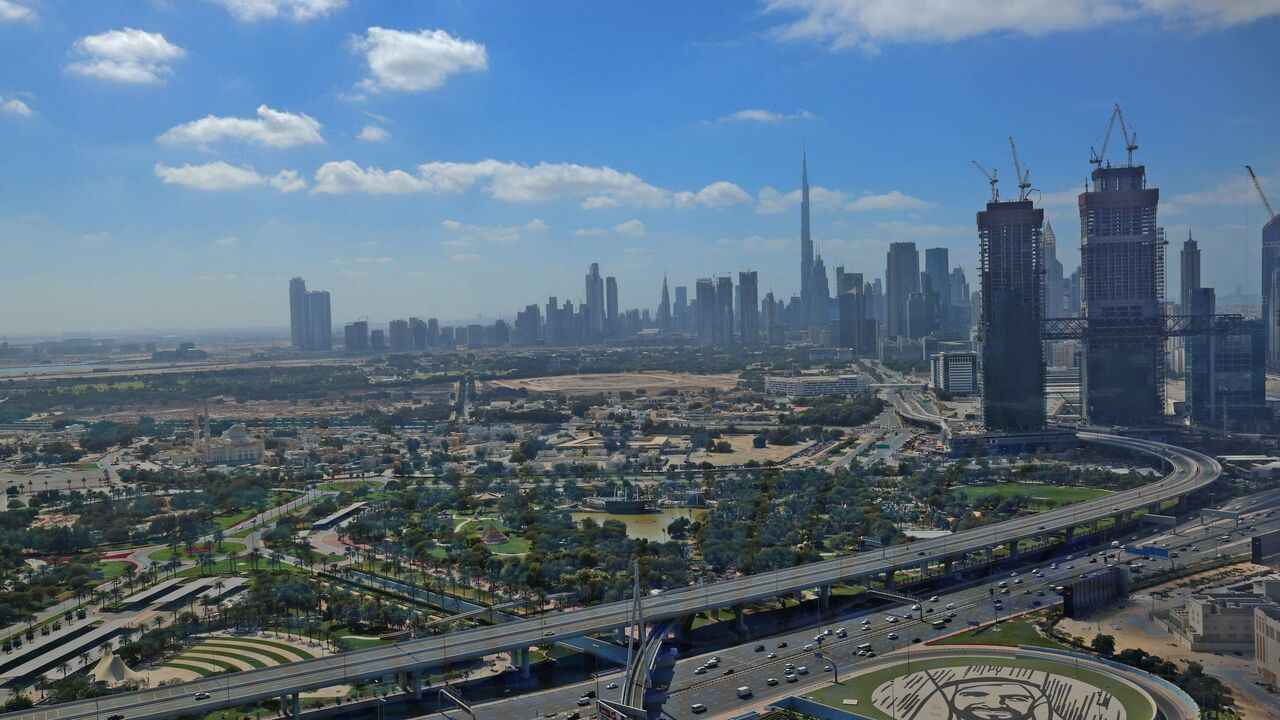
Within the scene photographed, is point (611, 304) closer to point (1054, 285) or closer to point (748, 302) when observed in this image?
point (748, 302)

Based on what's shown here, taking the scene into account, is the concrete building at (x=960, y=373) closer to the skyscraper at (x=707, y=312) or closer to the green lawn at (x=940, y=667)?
the green lawn at (x=940, y=667)

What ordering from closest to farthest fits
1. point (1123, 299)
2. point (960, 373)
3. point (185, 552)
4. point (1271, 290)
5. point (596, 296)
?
1. point (185, 552)
2. point (1271, 290)
3. point (1123, 299)
4. point (960, 373)
5. point (596, 296)

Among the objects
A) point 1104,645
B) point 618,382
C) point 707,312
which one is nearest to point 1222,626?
point 1104,645

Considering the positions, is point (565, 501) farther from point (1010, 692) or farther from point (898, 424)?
point (898, 424)

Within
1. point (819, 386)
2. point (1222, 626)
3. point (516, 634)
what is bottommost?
point (1222, 626)

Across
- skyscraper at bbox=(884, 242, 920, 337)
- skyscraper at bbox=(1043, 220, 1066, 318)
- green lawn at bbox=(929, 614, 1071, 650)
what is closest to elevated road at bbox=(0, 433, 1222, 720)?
green lawn at bbox=(929, 614, 1071, 650)

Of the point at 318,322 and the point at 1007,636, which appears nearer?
the point at 1007,636

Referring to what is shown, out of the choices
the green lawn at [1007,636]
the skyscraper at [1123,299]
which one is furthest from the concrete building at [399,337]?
the green lawn at [1007,636]
